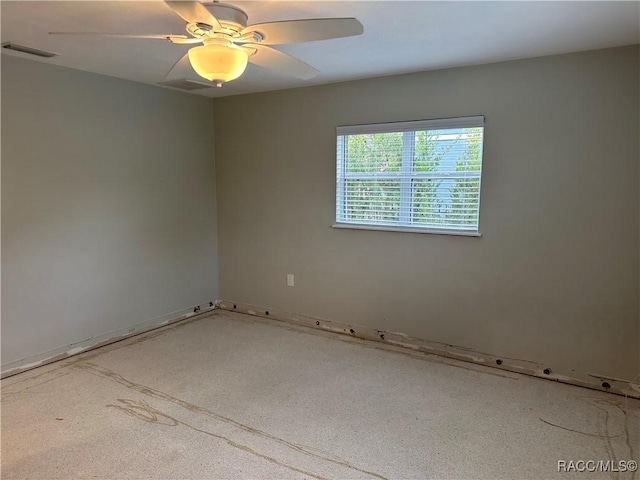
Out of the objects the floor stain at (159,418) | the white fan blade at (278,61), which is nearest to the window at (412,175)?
the white fan blade at (278,61)

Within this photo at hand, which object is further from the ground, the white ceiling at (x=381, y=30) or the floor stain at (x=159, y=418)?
the white ceiling at (x=381, y=30)

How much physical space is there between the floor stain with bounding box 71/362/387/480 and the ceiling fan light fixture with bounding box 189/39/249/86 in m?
1.85

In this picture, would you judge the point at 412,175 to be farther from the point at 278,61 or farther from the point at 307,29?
the point at 307,29

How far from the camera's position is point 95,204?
11.3ft

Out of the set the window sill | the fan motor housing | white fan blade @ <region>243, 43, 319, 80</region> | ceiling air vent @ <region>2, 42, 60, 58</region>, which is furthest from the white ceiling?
the window sill

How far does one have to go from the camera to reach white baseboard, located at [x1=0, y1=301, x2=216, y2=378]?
3.06 m

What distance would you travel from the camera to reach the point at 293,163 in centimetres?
402

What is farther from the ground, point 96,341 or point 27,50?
point 27,50

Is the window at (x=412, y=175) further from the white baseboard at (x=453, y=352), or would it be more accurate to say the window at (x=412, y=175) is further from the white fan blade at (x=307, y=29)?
the white fan blade at (x=307, y=29)

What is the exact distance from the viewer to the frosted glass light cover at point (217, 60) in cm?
179

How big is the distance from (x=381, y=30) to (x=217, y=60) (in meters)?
1.04

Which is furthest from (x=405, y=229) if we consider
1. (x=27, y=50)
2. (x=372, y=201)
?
(x=27, y=50)

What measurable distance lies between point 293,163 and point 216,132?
102cm

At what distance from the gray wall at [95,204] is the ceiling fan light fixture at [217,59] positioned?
1.91 metres
